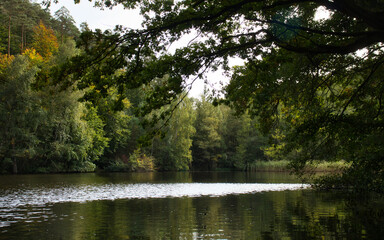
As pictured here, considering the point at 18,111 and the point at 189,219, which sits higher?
the point at 18,111

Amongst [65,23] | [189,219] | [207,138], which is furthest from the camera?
[207,138]

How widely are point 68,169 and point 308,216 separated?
36633 mm

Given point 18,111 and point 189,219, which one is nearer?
point 189,219

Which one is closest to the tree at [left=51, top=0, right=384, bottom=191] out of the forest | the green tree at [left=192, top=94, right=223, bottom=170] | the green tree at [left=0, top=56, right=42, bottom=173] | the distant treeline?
the forest

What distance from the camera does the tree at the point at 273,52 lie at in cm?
870

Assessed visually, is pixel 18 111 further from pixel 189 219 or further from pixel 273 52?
pixel 273 52

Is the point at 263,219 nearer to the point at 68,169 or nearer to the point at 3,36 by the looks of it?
the point at 68,169

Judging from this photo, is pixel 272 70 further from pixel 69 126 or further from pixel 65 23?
pixel 65 23

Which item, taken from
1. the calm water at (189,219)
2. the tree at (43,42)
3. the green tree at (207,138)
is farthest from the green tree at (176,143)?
the calm water at (189,219)

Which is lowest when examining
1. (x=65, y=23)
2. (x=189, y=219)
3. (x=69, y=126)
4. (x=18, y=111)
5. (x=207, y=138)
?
(x=189, y=219)

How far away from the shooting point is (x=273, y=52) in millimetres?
10750

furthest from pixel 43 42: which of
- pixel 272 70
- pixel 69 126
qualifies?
pixel 272 70

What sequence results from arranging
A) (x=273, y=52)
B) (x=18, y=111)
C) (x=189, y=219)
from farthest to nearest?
(x=18, y=111), (x=189, y=219), (x=273, y=52)

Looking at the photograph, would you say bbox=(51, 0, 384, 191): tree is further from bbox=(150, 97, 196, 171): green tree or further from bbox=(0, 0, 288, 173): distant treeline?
bbox=(150, 97, 196, 171): green tree
